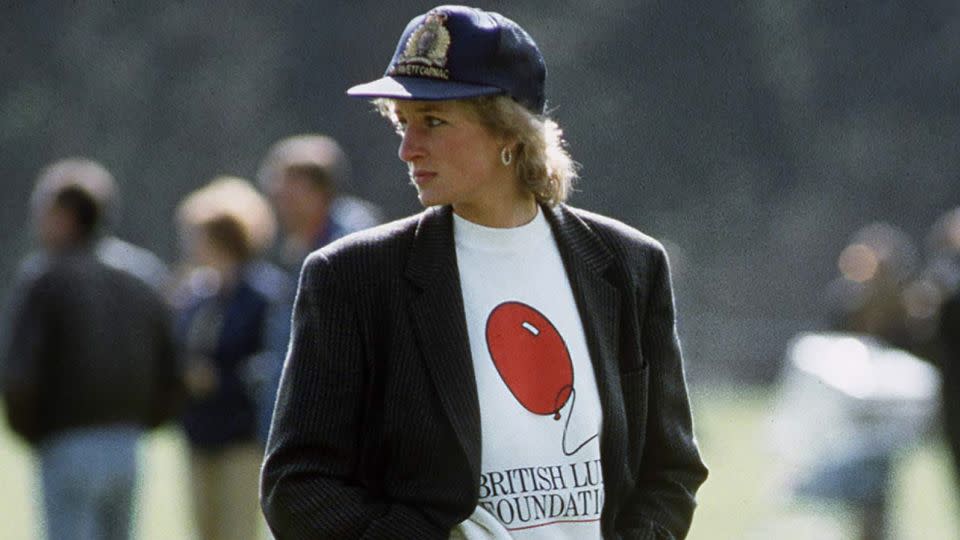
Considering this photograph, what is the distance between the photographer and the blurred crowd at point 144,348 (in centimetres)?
862

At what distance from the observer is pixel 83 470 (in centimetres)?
891

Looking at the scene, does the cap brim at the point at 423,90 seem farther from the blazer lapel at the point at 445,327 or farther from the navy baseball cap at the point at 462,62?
the blazer lapel at the point at 445,327

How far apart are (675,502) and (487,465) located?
1.55 feet

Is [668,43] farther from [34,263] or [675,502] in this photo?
[675,502]

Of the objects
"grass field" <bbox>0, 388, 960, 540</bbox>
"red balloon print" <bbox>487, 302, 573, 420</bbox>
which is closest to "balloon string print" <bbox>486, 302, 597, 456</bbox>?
"red balloon print" <bbox>487, 302, 573, 420</bbox>

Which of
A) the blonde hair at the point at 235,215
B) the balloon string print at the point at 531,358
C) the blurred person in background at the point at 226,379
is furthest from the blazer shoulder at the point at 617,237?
the blonde hair at the point at 235,215

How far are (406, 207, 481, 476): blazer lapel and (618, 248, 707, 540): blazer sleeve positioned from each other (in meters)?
0.43

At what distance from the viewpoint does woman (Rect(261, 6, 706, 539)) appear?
12.9 feet

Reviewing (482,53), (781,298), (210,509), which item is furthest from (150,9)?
(482,53)

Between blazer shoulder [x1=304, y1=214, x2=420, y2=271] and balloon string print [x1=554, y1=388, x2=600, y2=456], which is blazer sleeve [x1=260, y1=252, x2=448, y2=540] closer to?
blazer shoulder [x1=304, y1=214, x2=420, y2=271]

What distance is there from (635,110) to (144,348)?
28.5 metres

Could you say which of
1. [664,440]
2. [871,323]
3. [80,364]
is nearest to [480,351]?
[664,440]

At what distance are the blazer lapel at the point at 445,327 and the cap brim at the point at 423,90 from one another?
274 millimetres

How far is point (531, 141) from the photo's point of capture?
4.17 metres
